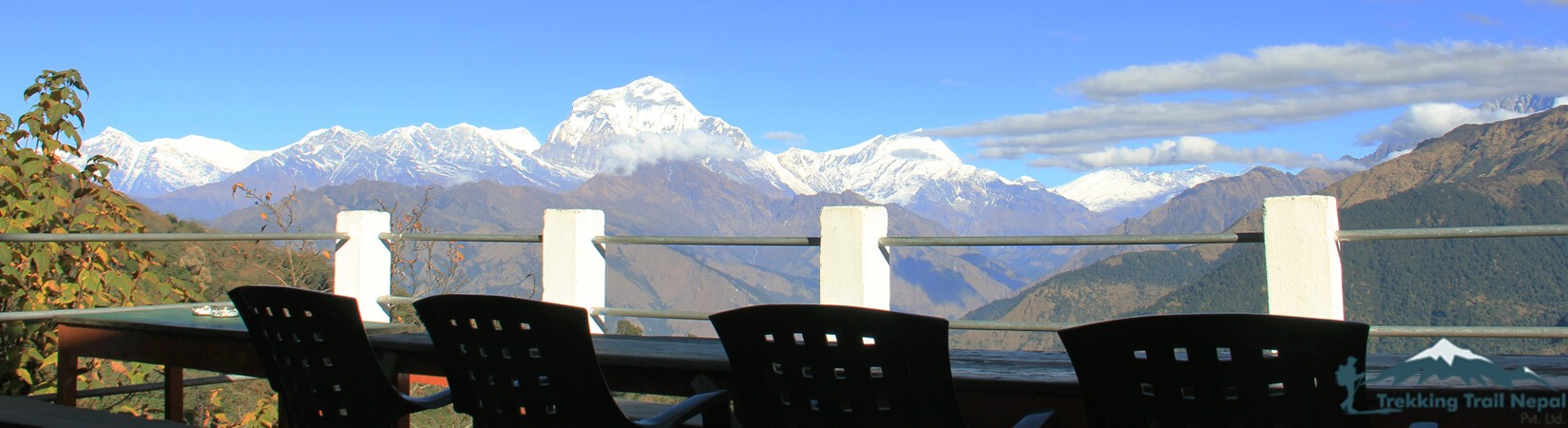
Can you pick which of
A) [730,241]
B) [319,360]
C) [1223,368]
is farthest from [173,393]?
[1223,368]

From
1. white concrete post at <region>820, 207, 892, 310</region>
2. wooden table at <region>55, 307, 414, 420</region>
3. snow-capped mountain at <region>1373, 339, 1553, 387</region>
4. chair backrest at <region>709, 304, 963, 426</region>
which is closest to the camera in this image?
chair backrest at <region>709, 304, 963, 426</region>

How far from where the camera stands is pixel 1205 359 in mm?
1475

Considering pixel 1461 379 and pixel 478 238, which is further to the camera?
pixel 478 238

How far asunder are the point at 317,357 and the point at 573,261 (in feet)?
8.22

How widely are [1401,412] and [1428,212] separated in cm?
8837

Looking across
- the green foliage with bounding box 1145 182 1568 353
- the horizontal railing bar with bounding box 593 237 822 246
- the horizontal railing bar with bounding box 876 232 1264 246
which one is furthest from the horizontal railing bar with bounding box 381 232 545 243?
the green foliage with bounding box 1145 182 1568 353

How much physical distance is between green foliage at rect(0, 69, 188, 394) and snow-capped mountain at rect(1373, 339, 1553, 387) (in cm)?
490

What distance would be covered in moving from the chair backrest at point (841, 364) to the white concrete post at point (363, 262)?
12.3ft

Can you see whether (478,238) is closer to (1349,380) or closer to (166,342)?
(166,342)

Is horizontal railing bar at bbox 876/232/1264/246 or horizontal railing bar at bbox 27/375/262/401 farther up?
horizontal railing bar at bbox 876/232/1264/246

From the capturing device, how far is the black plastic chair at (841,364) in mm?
1651

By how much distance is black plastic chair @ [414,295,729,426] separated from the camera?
1.91m

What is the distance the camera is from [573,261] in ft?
15.6

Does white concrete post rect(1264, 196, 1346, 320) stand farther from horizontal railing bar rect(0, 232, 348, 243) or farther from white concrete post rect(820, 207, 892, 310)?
horizontal railing bar rect(0, 232, 348, 243)
